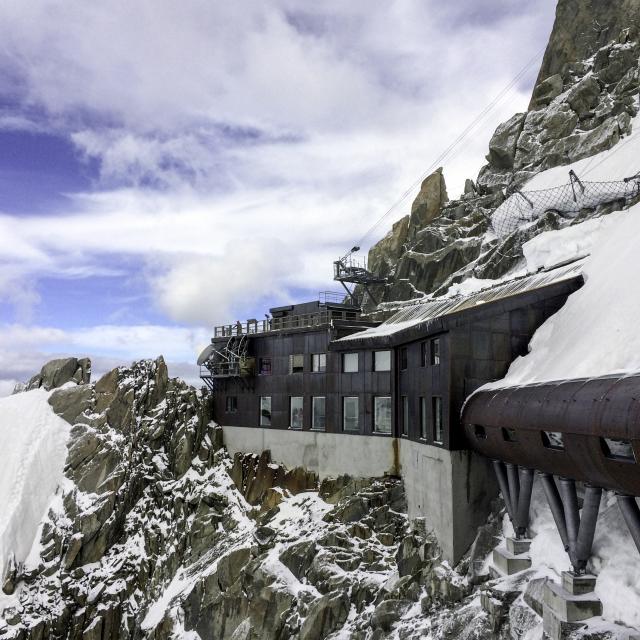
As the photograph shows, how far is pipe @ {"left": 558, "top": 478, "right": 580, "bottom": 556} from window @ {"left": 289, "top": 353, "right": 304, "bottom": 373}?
85.2ft

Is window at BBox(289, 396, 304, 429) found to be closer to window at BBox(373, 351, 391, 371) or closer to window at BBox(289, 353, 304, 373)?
window at BBox(289, 353, 304, 373)

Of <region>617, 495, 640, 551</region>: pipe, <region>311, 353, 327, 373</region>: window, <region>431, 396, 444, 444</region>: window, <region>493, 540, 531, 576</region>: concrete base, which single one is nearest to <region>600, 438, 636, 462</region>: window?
<region>617, 495, 640, 551</region>: pipe

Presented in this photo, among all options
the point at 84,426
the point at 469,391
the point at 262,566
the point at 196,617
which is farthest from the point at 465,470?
the point at 84,426

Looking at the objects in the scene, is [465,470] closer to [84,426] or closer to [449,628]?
[449,628]

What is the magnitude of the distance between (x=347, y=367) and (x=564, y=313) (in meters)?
16.7

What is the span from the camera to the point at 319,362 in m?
40.6

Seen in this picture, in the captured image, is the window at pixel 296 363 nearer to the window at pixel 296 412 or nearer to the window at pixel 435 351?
the window at pixel 296 412

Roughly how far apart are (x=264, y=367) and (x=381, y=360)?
12849 mm

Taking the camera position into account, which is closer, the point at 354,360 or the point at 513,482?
the point at 513,482

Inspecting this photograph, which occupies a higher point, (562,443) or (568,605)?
(562,443)

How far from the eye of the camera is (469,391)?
82.8 feet

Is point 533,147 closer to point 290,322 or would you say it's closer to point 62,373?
point 290,322

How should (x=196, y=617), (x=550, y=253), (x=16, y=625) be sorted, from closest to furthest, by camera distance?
(x=196, y=617), (x=16, y=625), (x=550, y=253)

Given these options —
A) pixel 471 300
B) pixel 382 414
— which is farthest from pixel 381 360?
pixel 471 300
